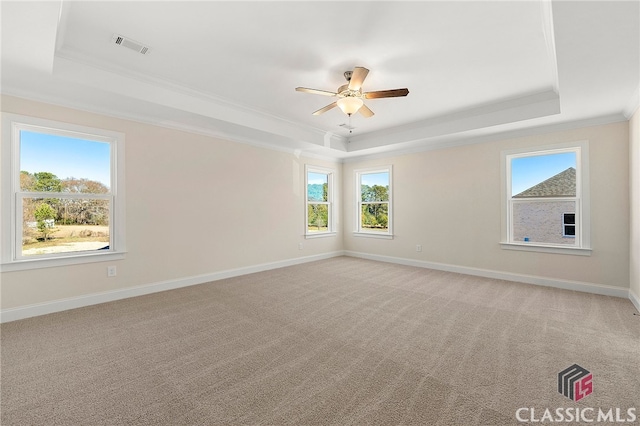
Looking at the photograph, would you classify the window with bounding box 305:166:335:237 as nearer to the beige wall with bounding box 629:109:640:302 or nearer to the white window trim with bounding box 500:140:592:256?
the white window trim with bounding box 500:140:592:256

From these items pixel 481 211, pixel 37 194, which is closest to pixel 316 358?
pixel 37 194

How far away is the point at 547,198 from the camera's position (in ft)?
14.3

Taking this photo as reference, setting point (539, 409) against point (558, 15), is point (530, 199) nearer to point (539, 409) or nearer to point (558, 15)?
point (558, 15)

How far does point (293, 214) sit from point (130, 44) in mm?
3912

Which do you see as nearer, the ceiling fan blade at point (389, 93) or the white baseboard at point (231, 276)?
the ceiling fan blade at point (389, 93)

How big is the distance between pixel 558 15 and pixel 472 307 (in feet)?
9.47

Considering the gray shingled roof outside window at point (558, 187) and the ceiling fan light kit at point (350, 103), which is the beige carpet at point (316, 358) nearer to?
the gray shingled roof outside window at point (558, 187)

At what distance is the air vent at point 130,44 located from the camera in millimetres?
2537

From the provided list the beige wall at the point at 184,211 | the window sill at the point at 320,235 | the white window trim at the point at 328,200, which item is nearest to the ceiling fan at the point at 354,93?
the beige wall at the point at 184,211

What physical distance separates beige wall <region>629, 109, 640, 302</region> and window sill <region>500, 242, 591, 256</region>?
0.47 meters

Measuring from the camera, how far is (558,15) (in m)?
1.83

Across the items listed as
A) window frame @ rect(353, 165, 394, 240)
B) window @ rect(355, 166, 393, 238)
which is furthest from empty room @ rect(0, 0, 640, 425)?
window @ rect(355, 166, 393, 238)

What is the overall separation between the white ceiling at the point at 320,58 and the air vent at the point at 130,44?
54 mm

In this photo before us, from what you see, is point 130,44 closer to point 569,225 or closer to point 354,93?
point 354,93
